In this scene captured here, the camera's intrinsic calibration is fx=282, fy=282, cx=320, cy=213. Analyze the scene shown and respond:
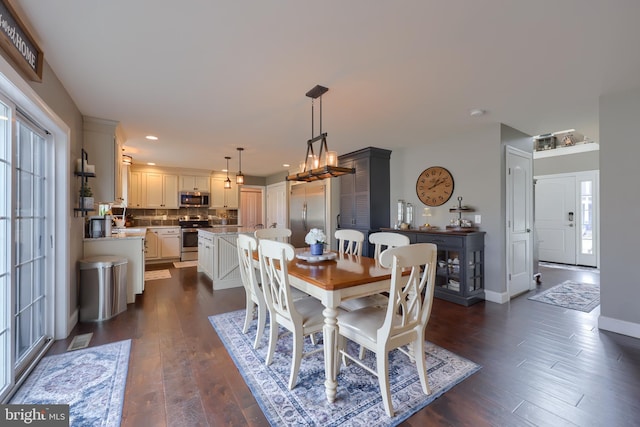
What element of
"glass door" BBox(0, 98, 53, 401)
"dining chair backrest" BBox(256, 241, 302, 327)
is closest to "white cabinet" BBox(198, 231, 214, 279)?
"glass door" BBox(0, 98, 53, 401)

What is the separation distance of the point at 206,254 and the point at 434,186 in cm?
404

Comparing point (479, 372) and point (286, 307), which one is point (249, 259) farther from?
point (479, 372)

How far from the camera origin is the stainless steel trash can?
3.04 meters

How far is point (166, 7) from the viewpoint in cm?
160

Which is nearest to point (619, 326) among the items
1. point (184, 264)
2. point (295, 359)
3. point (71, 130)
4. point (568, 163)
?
point (295, 359)

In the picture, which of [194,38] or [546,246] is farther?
[546,246]

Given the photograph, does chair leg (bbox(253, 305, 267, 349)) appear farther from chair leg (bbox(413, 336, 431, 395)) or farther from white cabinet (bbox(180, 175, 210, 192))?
white cabinet (bbox(180, 175, 210, 192))

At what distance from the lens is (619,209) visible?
9.11ft

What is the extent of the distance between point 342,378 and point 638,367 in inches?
89.2

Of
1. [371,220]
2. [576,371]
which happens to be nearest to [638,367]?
[576,371]

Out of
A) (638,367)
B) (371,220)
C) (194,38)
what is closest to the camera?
(194,38)

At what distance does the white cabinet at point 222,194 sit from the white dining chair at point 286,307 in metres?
5.94

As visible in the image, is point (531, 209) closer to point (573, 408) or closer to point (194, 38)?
point (573, 408)

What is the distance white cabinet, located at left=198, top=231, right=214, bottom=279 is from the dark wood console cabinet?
3230 millimetres
